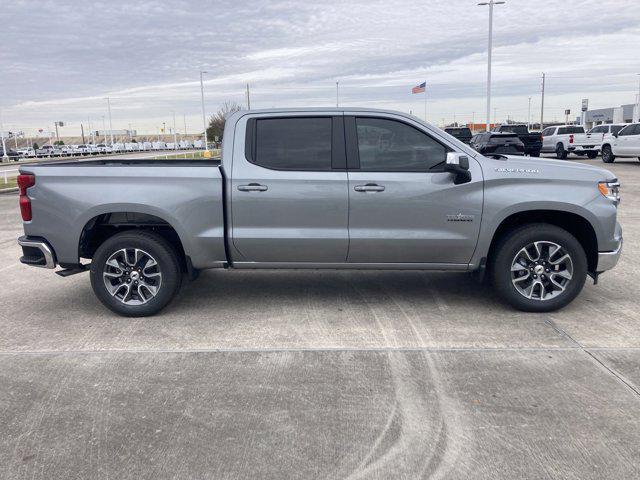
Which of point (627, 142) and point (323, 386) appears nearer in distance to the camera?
point (323, 386)

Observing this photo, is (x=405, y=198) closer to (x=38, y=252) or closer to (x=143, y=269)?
(x=143, y=269)

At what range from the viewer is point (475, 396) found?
152 inches

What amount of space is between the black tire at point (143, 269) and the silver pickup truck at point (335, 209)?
11mm

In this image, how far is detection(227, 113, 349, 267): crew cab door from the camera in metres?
5.34

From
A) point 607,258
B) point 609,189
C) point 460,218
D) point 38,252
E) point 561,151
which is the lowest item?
point 561,151

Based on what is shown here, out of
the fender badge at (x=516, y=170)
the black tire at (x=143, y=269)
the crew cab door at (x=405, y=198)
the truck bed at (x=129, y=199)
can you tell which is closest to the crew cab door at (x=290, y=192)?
the crew cab door at (x=405, y=198)

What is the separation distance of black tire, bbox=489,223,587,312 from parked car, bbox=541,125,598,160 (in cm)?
2760

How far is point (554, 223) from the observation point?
564cm

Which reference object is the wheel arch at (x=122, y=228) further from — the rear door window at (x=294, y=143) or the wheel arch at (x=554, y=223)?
the wheel arch at (x=554, y=223)

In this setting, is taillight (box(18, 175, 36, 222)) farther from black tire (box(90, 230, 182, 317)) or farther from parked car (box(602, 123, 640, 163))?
parked car (box(602, 123, 640, 163))

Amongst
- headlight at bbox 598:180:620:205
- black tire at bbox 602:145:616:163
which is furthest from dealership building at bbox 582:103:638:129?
headlight at bbox 598:180:620:205

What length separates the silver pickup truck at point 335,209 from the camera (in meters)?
5.32

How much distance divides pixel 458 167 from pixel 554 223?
123 centimetres

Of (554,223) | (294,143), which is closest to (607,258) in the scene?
(554,223)
